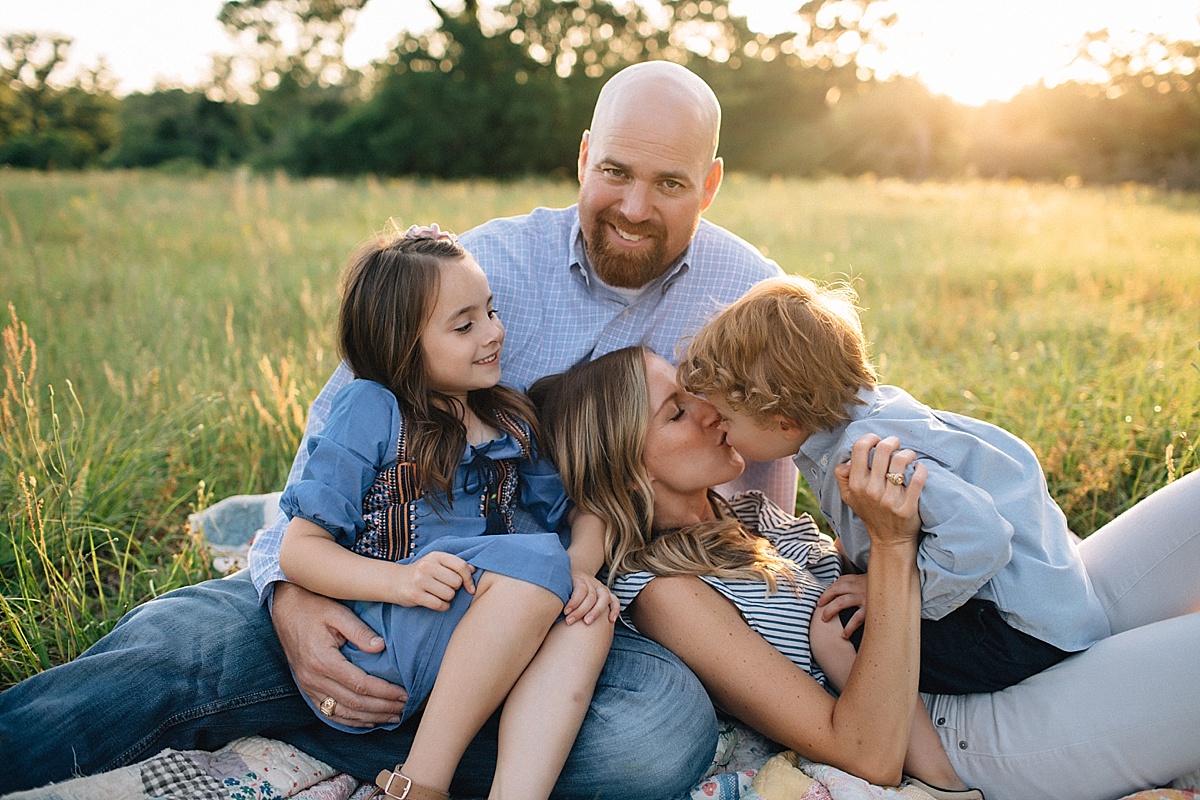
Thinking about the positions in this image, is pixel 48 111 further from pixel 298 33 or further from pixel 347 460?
pixel 347 460

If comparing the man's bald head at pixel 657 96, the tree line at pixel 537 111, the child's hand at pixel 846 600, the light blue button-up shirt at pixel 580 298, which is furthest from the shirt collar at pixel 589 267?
the tree line at pixel 537 111

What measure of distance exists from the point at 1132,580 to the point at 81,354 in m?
4.60

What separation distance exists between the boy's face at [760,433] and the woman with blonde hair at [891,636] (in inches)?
6.2

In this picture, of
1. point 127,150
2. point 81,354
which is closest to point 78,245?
point 81,354

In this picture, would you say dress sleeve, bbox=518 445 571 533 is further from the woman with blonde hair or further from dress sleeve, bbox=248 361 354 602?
dress sleeve, bbox=248 361 354 602

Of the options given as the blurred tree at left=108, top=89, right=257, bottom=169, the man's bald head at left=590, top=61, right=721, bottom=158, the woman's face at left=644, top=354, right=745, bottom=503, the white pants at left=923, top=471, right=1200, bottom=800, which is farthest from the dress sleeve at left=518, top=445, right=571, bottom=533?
the blurred tree at left=108, top=89, right=257, bottom=169

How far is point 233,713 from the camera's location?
2.35m

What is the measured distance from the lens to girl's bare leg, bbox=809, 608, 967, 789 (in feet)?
7.71

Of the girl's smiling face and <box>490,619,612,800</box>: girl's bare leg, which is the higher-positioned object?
the girl's smiling face

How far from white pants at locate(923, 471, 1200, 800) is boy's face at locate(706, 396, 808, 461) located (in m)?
0.78

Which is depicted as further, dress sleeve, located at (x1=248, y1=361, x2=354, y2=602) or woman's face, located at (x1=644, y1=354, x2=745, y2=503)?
woman's face, located at (x1=644, y1=354, x2=745, y2=503)

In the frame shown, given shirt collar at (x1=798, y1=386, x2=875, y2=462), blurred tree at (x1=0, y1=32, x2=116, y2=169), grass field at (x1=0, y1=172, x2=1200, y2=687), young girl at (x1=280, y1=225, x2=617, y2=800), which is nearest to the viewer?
young girl at (x1=280, y1=225, x2=617, y2=800)

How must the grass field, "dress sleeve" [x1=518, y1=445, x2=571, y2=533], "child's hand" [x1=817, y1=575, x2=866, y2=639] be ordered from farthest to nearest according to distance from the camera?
the grass field < "dress sleeve" [x1=518, y1=445, x2=571, y2=533] < "child's hand" [x1=817, y1=575, x2=866, y2=639]

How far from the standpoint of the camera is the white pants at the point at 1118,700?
2.16 m
